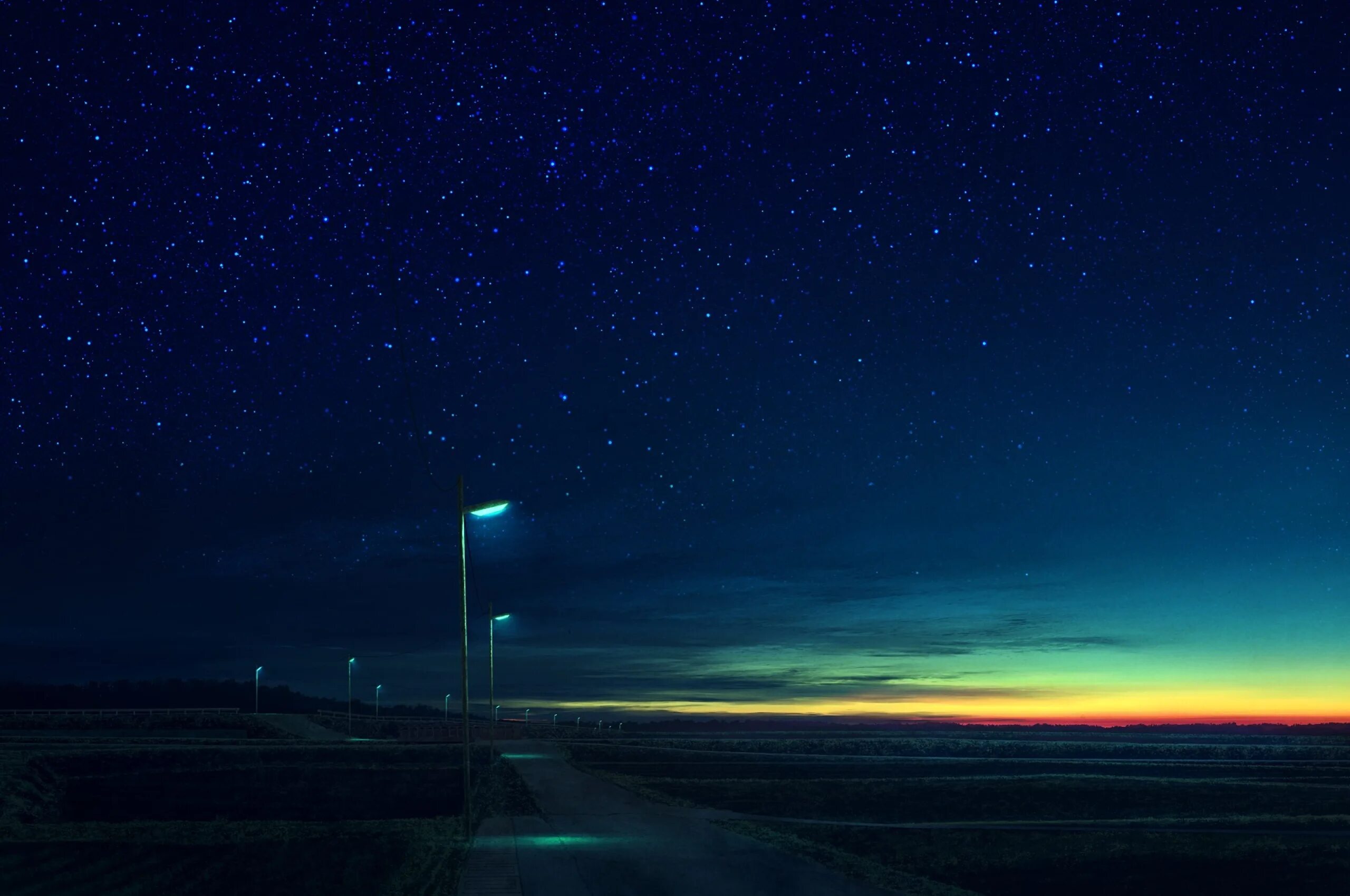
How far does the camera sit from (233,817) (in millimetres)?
31734

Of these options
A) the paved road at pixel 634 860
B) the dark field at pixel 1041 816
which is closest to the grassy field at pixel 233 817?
the paved road at pixel 634 860

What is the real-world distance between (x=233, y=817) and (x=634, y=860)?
17.8m

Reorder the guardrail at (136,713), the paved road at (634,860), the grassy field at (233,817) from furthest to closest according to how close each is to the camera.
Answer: the guardrail at (136,713) → the grassy field at (233,817) → the paved road at (634,860)

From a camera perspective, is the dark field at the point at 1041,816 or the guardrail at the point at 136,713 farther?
the guardrail at the point at 136,713

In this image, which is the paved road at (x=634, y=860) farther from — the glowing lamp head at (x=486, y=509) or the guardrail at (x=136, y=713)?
the guardrail at (x=136, y=713)

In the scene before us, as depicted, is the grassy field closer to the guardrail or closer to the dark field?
the dark field

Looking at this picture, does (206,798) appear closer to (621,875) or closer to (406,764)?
(406,764)

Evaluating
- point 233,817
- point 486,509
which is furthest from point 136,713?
point 486,509

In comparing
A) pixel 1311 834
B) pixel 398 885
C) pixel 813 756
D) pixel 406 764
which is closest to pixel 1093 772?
pixel 813 756

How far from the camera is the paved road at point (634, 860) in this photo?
17062mm

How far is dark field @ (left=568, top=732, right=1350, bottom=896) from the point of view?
21219 mm

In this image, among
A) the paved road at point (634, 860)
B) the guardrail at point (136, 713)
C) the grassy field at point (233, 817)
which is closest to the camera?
the paved road at point (634, 860)

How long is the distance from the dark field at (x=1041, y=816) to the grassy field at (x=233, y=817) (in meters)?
8.49

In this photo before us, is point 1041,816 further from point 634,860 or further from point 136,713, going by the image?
point 136,713
